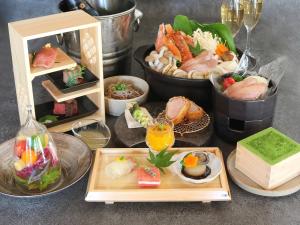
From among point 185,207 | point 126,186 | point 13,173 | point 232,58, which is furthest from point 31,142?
point 232,58

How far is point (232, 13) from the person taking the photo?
5.02 ft

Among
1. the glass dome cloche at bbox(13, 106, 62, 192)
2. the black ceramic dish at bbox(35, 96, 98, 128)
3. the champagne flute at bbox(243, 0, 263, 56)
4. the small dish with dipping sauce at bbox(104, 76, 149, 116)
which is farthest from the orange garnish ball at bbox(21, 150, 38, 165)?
the champagne flute at bbox(243, 0, 263, 56)

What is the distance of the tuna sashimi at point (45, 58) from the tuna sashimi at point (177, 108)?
0.31 m

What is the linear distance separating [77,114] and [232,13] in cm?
58

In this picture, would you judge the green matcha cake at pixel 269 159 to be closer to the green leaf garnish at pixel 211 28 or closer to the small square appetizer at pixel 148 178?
the small square appetizer at pixel 148 178

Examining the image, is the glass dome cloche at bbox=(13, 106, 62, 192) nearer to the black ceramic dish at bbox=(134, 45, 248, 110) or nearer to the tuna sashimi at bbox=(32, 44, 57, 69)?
the tuna sashimi at bbox=(32, 44, 57, 69)

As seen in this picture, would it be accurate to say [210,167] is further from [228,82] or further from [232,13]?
[232,13]

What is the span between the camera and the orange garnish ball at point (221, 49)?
4.71 feet

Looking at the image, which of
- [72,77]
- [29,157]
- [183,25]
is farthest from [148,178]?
[183,25]

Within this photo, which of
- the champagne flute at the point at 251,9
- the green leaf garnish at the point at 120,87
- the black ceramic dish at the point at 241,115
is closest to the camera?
the black ceramic dish at the point at 241,115

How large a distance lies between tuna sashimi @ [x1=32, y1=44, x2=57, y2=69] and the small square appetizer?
0.35 metres

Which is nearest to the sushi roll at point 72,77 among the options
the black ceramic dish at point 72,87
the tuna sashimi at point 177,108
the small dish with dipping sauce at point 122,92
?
the black ceramic dish at point 72,87

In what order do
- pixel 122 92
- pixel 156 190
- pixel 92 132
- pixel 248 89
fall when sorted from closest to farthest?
pixel 156 190 → pixel 248 89 → pixel 92 132 → pixel 122 92

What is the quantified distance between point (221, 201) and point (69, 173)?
0.34 metres
